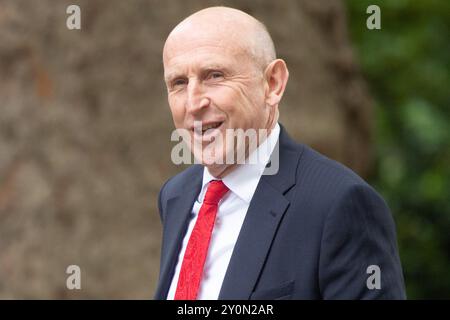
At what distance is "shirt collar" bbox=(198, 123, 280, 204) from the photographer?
2701 mm

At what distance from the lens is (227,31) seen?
260 cm

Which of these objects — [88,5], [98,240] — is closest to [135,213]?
[98,240]

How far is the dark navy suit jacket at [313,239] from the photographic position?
7.86 ft

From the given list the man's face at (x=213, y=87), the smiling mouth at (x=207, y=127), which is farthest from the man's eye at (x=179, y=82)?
the smiling mouth at (x=207, y=127)

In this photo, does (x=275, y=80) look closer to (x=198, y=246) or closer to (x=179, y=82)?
(x=179, y=82)

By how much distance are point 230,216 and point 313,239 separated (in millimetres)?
333

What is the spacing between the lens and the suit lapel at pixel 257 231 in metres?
2.51

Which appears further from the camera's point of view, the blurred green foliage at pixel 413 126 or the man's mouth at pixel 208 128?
the blurred green foliage at pixel 413 126

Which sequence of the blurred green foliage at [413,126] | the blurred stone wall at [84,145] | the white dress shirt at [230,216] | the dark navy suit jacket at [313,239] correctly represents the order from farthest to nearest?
the blurred green foliage at [413,126] < the blurred stone wall at [84,145] < the white dress shirt at [230,216] < the dark navy suit jacket at [313,239]

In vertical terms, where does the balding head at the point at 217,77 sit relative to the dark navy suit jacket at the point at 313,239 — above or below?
above

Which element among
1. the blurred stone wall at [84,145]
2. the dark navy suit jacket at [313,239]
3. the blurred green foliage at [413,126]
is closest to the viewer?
the dark navy suit jacket at [313,239]

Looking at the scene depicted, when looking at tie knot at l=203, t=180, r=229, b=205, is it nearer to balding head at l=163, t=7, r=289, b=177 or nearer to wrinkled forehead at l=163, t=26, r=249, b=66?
balding head at l=163, t=7, r=289, b=177

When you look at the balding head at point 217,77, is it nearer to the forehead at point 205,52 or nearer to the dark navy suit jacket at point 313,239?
the forehead at point 205,52

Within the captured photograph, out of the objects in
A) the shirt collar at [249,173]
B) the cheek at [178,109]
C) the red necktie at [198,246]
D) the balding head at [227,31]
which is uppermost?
the balding head at [227,31]
